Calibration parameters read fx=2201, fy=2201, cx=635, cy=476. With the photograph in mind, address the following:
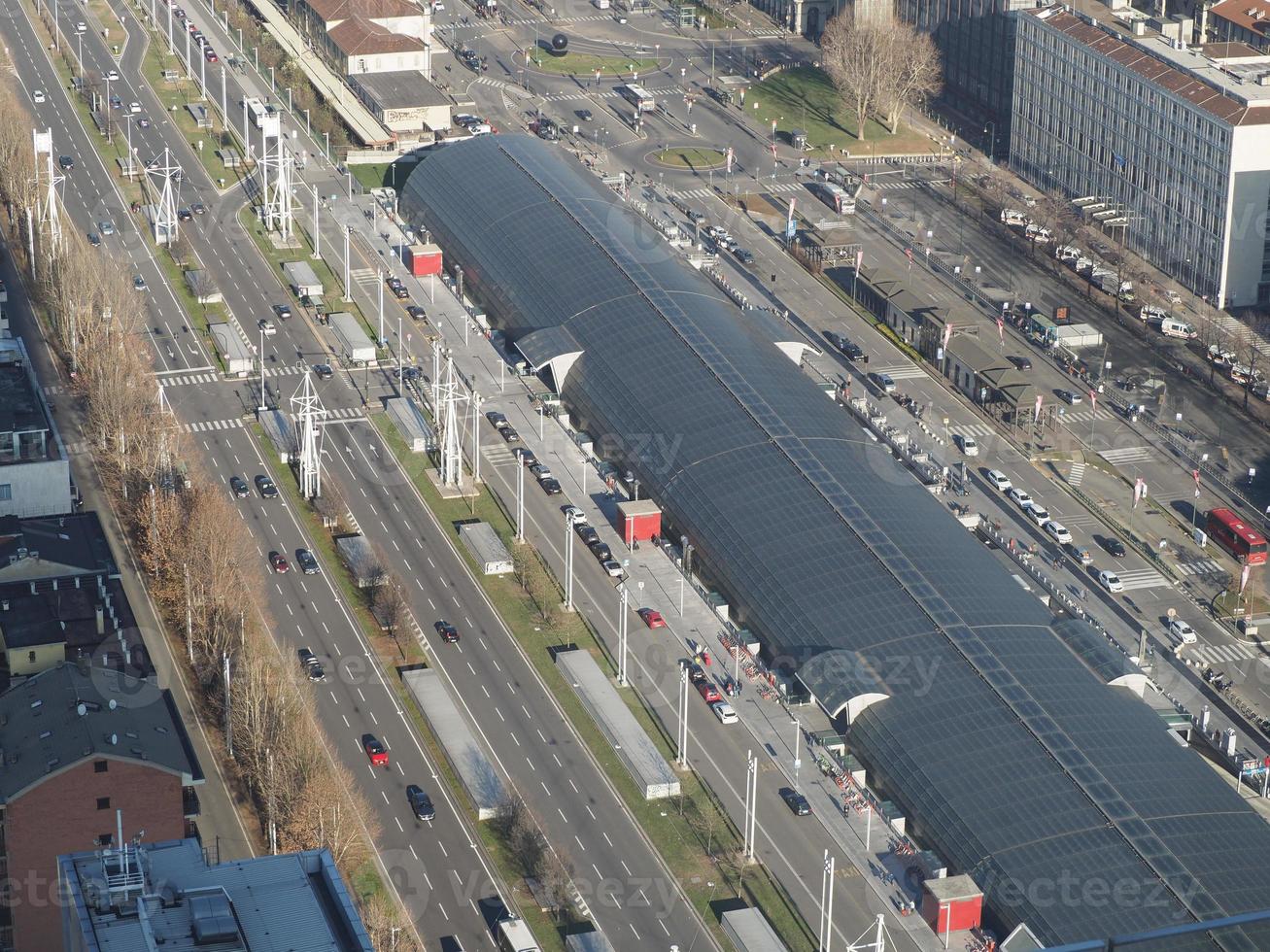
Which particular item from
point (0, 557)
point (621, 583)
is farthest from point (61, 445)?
point (621, 583)

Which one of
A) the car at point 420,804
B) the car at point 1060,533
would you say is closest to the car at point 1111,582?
the car at point 1060,533

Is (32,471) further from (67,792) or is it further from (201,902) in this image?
(201,902)

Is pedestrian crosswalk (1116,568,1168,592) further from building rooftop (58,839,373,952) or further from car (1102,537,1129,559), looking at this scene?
building rooftop (58,839,373,952)

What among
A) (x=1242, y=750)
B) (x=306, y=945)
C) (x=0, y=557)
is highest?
(x=306, y=945)

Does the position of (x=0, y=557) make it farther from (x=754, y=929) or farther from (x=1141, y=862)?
(x=1141, y=862)

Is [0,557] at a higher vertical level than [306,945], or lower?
lower

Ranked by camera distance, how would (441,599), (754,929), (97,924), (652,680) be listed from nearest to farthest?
(97,924) → (754,929) → (652,680) → (441,599)

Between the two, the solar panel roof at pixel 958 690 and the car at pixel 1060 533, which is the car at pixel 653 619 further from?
the car at pixel 1060 533
